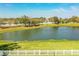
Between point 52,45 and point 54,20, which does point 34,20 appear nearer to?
point 54,20

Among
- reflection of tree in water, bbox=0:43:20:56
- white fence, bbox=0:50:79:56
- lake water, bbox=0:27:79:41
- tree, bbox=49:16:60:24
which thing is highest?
tree, bbox=49:16:60:24

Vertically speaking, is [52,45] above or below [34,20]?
below

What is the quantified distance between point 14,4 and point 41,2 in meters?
0.44

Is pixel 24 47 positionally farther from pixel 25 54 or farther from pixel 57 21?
pixel 57 21

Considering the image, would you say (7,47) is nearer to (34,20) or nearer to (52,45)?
(34,20)

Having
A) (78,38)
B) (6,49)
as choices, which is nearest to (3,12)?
(6,49)

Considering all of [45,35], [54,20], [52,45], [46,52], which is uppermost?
[54,20]

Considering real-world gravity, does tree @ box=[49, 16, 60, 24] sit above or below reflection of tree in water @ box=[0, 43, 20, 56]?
above

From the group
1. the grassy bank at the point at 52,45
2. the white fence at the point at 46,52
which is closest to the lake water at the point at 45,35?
the grassy bank at the point at 52,45

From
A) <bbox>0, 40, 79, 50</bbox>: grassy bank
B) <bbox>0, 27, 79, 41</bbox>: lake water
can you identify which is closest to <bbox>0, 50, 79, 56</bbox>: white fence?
<bbox>0, 40, 79, 50</bbox>: grassy bank

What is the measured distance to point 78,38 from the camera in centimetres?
435

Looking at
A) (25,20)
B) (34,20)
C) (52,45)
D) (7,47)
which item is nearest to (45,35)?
(52,45)

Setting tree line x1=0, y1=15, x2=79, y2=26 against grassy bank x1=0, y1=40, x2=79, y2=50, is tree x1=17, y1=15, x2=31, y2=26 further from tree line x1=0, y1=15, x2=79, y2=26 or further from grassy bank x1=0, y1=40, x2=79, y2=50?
grassy bank x1=0, y1=40, x2=79, y2=50

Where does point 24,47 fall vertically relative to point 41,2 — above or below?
below
